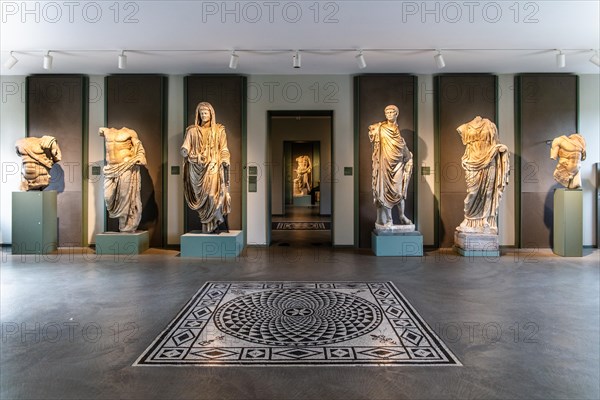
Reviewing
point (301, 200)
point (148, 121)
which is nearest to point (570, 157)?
point (148, 121)

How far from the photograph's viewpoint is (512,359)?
2693 millimetres

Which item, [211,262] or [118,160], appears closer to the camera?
[211,262]

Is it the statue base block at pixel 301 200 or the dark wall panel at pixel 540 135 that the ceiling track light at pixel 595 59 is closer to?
the dark wall panel at pixel 540 135

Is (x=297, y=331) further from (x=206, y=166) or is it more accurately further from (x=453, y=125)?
(x=453, y=125)

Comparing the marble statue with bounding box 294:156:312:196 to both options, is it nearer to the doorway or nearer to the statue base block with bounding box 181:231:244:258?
the doorway

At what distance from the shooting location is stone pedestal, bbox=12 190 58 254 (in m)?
6.52

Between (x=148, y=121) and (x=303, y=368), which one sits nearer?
(x=303, y=368)

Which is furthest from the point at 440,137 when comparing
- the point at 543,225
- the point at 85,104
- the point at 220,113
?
the point at 85,104

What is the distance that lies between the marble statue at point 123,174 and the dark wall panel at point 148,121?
579 millimetres

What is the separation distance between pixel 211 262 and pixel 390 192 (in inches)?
118

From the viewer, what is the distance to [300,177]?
1591cm

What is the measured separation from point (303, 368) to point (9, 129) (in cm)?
749

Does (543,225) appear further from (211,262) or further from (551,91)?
(211,262)

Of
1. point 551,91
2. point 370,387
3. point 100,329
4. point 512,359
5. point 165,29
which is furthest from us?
point 551,91
